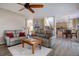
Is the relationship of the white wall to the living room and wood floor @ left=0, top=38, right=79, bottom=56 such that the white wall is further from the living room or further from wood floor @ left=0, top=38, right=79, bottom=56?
wood floor @ left=0, top=38, right=79, bottom=56

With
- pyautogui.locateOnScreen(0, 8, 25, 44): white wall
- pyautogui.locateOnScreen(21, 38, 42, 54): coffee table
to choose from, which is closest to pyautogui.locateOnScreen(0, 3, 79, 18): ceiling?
pyautogui.locateOnScreen(0, 8, 25, 44): white wall

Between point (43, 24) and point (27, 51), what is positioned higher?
point (43, 24)

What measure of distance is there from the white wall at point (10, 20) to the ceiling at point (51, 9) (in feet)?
0.41

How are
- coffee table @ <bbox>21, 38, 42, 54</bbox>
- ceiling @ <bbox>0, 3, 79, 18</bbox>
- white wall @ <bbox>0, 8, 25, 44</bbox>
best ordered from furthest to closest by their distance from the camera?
coffee table @ <bbox>21, 38, 42, 54</bbox> < white wall @ <bbox>0, 8, 25, 44</bbox> < ceiling @ <bbox>0, 3, 79, 18</bbox>

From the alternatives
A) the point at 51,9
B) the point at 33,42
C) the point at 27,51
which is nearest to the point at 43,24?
the point at 51,9

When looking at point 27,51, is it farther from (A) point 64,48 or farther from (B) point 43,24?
(A) point 64,48

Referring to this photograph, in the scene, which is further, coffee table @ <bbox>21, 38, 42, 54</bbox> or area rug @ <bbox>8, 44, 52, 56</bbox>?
coffee table @ <bbox>21, 38, 42, 54</bbox>

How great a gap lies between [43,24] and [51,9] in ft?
1.34

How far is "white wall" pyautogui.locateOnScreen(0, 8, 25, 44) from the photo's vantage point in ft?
6.84

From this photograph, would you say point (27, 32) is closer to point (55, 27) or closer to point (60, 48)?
point (55, 27)

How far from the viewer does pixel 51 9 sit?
2010 mm

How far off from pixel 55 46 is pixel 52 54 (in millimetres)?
322

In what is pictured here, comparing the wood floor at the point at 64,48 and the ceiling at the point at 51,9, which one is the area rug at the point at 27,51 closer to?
the wood floor at the point at 64,48

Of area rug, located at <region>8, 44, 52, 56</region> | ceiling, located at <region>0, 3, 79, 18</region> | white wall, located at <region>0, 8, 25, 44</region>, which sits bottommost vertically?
area rug, located at <region>8, 44, 52, 56</region>
